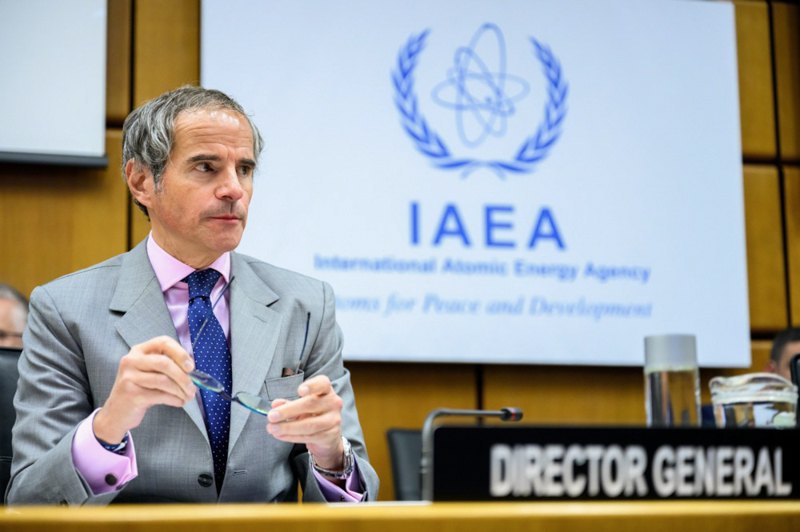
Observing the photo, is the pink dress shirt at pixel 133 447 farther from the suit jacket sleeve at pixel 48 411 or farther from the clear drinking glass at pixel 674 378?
the clear drinking glass at pixel 674 378

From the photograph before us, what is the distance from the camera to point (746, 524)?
2.88 feet

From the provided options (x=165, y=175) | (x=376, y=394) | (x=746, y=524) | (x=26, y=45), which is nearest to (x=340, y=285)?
(x=376, y=394)

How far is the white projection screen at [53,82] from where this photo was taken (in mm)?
3367

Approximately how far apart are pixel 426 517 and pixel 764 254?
3589 mm

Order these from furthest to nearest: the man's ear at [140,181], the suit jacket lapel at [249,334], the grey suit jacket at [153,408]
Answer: the man's ear at [140,181]
the suit jacket lapel at [249,334]
the grey suit jacket at [153,408]

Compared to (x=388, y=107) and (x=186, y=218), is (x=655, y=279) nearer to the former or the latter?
(x=388, y=107)

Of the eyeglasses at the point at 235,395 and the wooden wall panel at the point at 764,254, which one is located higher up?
the wooden wall panel at the point at 764,254

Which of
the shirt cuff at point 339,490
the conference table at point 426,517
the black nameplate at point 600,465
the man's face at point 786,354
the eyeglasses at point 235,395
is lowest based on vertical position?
the shirt cuff at point 339,490

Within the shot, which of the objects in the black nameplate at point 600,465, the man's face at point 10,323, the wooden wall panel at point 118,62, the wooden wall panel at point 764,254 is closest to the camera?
the black nameplate at point 600,465

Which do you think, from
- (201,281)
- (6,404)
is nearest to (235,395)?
(201,281)

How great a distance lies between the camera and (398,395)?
12.1 ft

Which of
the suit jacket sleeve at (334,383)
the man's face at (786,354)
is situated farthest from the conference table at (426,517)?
the man's face at (786,354)

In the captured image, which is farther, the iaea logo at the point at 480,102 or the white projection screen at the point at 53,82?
the iaea logo at the point at 480,102

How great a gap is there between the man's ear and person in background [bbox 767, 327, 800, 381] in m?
2.48
